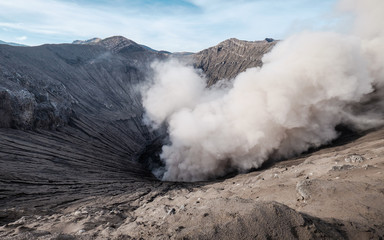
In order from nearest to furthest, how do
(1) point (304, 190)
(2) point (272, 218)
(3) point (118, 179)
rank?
(2) point (272, 218)
(1) point (304, 190)
(3) point (118, 179)

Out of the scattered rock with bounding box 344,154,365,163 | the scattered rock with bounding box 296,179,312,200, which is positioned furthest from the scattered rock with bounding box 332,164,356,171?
the scattered rock with bounding box 296,179,312,200

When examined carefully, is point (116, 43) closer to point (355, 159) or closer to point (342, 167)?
point (355, 159)

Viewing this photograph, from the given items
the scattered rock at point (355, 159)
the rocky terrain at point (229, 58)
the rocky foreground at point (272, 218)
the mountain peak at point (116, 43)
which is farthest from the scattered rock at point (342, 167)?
the mountain peak at point (116, 43)

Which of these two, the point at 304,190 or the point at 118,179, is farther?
the point at 118,179

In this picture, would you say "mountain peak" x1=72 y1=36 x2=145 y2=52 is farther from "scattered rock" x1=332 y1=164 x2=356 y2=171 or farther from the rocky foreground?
"scattered rock" x1=332 y1=164 x2=356 y2=171

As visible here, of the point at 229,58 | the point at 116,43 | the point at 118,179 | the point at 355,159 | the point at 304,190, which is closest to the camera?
the point at 304,190

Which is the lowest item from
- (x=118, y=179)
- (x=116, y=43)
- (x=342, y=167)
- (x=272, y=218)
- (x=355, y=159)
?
(x=118, y=179)

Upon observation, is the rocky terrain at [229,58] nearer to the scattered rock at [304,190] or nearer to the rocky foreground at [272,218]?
the rocky foreground at [272,218]

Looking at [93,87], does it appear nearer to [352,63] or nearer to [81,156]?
[81,156]

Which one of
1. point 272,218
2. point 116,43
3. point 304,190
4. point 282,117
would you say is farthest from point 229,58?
point 272,218
